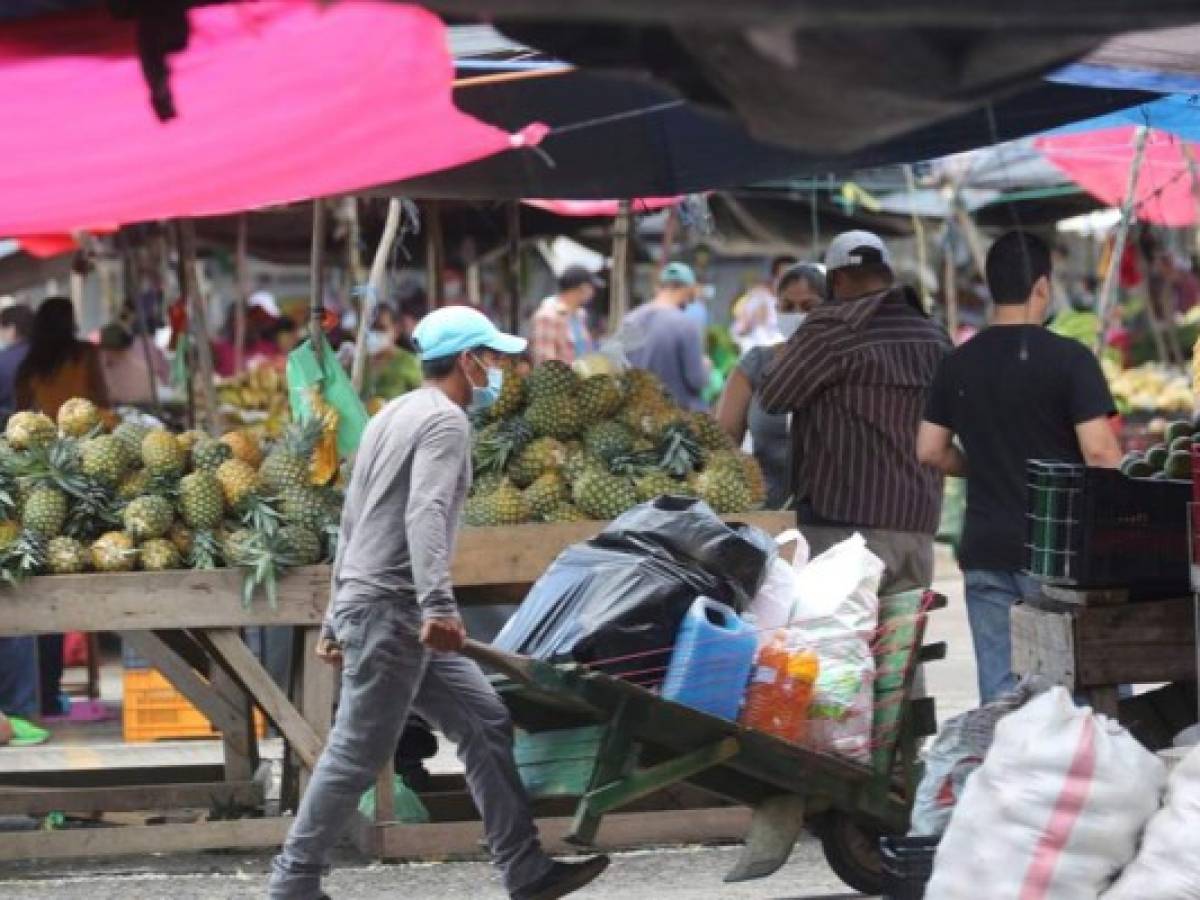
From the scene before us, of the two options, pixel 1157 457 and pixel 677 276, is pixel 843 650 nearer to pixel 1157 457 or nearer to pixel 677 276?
pixel 1157 457

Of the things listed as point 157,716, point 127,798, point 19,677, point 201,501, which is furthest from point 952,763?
point 19,677

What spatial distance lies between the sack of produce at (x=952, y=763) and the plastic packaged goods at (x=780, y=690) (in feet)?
2.99

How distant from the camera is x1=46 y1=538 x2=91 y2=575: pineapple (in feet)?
27.0

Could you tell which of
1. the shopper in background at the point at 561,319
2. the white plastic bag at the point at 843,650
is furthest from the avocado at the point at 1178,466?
the shopper in background at the point at 561,319

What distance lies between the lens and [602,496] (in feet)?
28.2

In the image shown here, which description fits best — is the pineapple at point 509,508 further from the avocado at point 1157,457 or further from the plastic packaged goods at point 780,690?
the avocado at point 1157,457

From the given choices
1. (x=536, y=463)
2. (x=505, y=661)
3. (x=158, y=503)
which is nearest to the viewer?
(x=505, y=661)

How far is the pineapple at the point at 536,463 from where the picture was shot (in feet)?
28.8

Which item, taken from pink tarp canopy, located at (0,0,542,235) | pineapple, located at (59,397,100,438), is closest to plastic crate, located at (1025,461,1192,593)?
pink tarp canopy, located at (0,0,542,235)

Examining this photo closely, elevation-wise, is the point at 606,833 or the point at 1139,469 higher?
the point at 1139,469

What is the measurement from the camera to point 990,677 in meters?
7.58

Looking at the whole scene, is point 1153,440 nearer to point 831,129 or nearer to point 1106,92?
point 1106,92

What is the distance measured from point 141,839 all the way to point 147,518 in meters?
1.17

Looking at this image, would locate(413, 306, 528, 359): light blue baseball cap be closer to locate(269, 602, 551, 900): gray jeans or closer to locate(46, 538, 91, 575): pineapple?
locate(269, 602, 551, 900): gray jeans
